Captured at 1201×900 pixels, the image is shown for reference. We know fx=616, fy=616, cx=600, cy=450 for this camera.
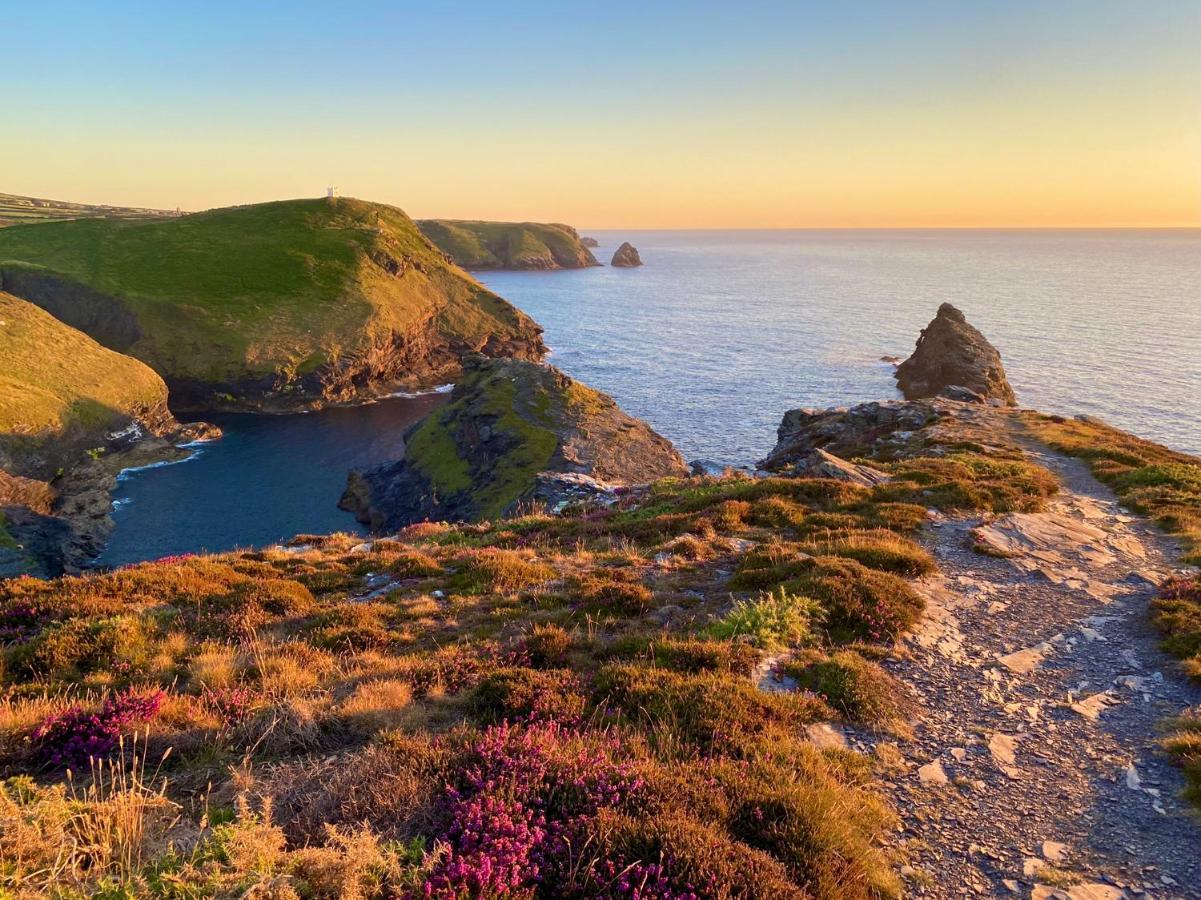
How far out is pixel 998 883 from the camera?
659 centimetres

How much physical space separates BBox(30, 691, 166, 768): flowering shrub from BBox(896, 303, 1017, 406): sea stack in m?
91.7

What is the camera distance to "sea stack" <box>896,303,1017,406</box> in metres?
85.4

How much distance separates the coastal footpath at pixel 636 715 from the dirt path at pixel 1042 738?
0.17 ft

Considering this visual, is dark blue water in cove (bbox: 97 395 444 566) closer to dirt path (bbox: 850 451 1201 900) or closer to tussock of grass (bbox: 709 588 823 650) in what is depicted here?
tussock of grass (bbox: 709 588 823 650)

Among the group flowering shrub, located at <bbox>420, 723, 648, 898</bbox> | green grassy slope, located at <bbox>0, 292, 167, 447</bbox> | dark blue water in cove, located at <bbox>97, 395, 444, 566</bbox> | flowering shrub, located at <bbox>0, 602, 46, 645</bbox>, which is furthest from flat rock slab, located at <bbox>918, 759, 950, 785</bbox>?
green grassy slope, located at <bbox>0, 292, 167, 447</bbox>

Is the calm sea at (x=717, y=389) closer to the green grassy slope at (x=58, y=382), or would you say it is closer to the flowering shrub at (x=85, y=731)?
the green grassy slope at (x=58, y=382)

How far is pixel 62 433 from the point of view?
6912 cm

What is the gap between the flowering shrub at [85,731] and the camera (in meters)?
7.51

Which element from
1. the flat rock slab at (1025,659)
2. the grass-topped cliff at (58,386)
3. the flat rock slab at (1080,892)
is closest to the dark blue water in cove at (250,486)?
the grass-topped cliff at (58,386)

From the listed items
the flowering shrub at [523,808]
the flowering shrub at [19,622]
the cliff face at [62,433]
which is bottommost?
the cliff face at [62,433]

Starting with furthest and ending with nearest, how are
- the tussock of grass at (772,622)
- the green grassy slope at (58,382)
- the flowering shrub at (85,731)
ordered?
1. the green grassy slope at (58,382)
2. the tussock of grass at (772,622)
3. the flowering shrub at (85,731)

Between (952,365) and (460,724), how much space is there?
322 ft

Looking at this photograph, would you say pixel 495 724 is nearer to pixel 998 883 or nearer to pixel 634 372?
pixel 998 883

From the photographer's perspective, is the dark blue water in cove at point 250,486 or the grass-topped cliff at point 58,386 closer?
the dark blue water in cove at point 250,486
